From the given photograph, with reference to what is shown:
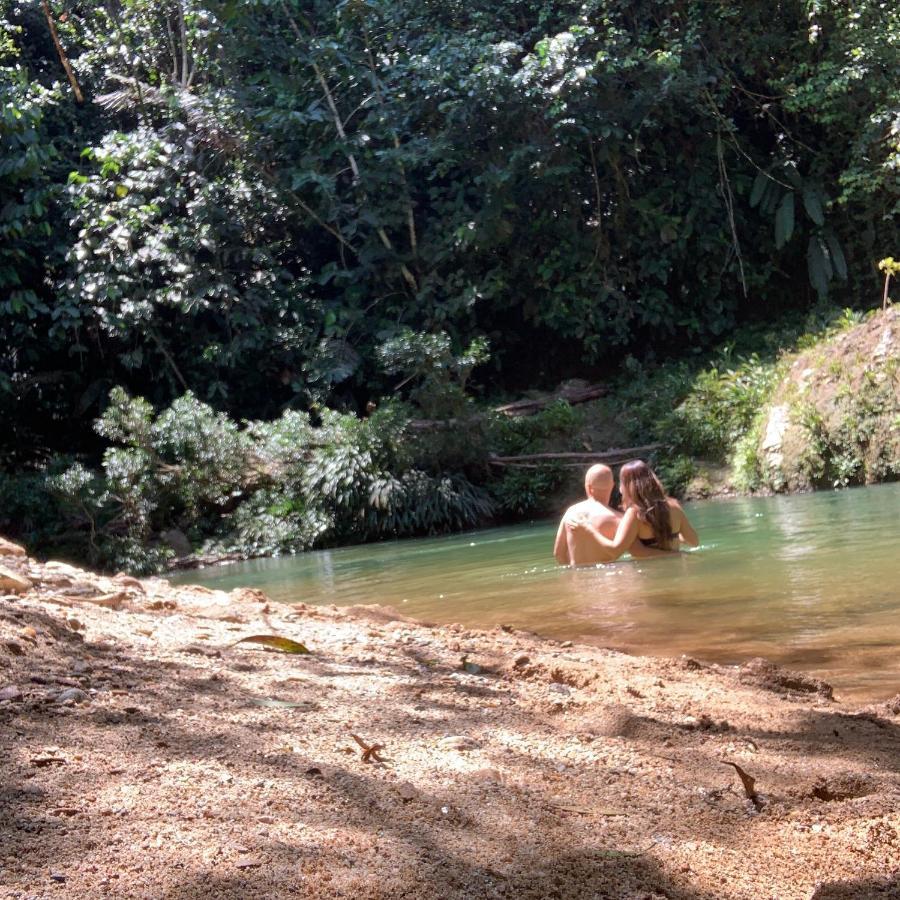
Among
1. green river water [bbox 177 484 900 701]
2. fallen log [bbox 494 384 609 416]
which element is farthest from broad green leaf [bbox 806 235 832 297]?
green river water [bbox 177 484 900 701]

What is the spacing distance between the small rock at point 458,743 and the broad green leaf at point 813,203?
62.1ft

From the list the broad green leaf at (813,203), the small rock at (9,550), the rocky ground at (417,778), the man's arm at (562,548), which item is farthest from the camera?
the broad green leaf at (813,203)

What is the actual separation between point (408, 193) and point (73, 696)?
18048 mm

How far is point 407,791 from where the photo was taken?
260 cm

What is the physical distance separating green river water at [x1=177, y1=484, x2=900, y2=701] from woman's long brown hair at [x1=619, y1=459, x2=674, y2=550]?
12.4 inches

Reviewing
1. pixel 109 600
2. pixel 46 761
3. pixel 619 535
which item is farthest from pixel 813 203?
pixel 46 761

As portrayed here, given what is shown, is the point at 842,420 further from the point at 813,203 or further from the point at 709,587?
the point at 709,587

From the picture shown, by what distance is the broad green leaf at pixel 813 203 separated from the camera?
20234 mm

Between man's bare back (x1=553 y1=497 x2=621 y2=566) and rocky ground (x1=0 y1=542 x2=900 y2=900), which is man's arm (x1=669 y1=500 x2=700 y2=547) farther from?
rocky ground (x1=0 y1=542 x2=900 y2=900)

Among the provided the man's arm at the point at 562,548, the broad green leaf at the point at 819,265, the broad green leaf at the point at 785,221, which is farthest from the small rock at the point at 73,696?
the broad green leaf at the point at 819,265

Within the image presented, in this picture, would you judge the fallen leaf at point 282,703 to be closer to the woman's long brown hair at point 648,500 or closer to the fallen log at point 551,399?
the woman's long brown hair at point 648,500

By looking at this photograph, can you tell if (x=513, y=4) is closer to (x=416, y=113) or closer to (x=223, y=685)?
(x=416, y=113)

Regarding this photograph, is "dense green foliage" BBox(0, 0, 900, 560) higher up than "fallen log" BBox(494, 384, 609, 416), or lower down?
higher up

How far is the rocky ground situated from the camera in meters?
2.11
